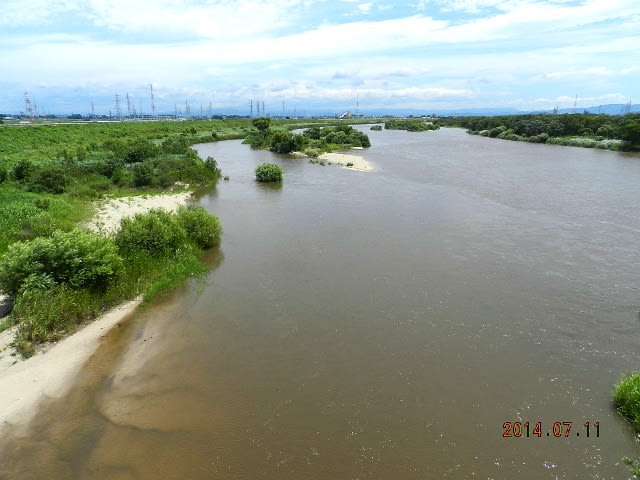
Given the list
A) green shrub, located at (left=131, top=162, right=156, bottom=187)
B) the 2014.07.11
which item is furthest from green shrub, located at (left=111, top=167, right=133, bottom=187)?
the 2014.07.11

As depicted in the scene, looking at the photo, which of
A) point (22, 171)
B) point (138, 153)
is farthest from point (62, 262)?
point (138, 153)

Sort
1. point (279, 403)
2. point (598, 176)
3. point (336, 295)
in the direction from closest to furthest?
1. point (279, 403)
2. point (336, 295)
3. point (598, 176)

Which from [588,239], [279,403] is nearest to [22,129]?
[279,403]

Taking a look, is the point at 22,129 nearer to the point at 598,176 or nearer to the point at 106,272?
the point at 106,272

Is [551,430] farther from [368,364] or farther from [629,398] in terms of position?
[368,364]

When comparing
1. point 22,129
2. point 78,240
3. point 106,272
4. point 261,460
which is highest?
point 22,129

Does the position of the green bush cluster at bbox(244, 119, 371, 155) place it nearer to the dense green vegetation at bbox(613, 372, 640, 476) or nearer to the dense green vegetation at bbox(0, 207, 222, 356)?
the dense green vegetation at bbox(0, 207, 222, 356)

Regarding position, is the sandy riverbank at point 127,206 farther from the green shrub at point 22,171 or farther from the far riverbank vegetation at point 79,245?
the green shrub at point 22,171
